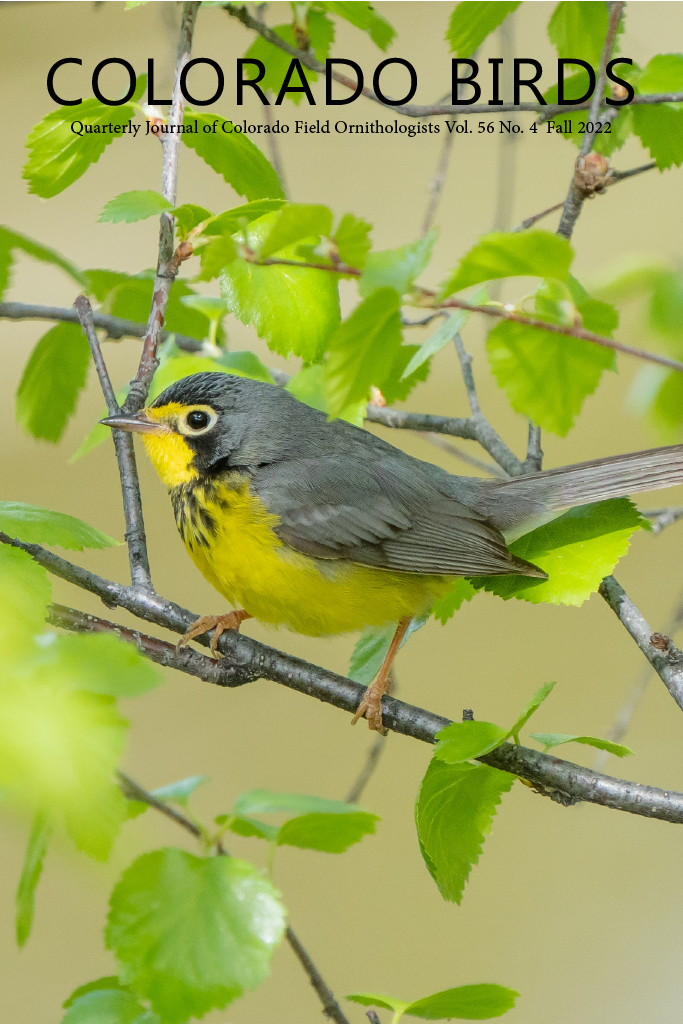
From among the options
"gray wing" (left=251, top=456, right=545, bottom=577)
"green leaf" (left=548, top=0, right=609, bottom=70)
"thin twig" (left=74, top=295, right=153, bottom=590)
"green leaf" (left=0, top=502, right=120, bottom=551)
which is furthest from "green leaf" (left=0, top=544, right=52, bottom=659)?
"green leaf" (left=548, top=0, right=609, bottom=70)

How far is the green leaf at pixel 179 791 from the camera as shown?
816 millimetres

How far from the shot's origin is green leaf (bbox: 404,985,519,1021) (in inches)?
31.5

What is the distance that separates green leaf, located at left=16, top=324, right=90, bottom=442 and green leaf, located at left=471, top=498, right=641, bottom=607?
0.80 metres

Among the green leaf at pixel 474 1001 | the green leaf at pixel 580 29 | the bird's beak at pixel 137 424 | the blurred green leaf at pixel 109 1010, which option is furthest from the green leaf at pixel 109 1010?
the green leaf at pixel 580 29

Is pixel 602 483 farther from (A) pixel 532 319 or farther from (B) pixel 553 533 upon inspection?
(A) pixel 532 319

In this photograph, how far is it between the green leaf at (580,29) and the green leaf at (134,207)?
81cm

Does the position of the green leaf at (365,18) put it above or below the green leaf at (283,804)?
above

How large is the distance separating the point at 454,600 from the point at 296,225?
0.89m

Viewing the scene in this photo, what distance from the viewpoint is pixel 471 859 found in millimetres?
978

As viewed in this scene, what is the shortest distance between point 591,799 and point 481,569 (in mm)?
429

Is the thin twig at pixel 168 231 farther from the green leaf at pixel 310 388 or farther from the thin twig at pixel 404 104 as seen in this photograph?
the green leaf at pixel 310 388

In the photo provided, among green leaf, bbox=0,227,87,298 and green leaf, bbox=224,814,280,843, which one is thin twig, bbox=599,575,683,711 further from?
green leaf, bbox=0,227,87,298

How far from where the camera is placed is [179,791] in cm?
84

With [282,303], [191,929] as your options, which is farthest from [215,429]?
[191,929]
